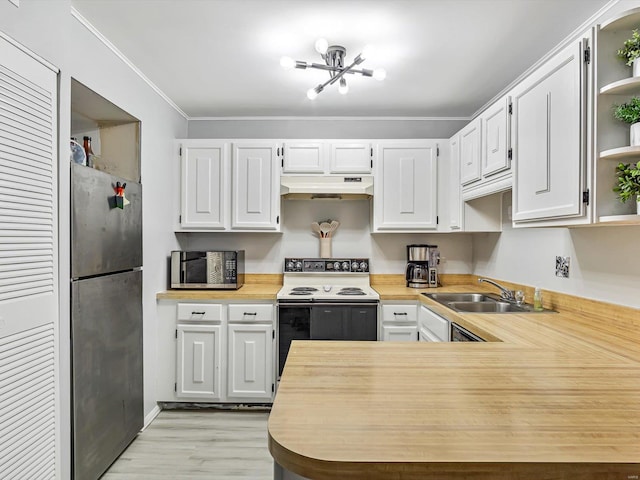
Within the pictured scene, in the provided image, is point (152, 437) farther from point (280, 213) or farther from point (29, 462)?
point (280, 213)

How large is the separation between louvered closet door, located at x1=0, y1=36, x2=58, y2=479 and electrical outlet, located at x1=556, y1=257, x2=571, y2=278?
264 cm

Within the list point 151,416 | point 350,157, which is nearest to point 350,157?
point 350,157

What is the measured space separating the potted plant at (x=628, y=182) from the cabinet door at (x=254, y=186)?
91.9 inches

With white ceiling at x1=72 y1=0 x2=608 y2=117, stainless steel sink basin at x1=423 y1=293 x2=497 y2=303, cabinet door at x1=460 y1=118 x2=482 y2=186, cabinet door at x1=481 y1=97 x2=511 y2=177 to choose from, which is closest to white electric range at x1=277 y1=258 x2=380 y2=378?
stainless steel sink basin at x1=423 y1=293 x2=497 y2=303

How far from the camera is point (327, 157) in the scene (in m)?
3.32

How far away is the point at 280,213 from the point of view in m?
3.41

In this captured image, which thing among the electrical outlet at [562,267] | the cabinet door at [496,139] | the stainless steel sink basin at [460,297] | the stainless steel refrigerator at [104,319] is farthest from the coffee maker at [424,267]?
the stainless steel refrigerator at [104,319]

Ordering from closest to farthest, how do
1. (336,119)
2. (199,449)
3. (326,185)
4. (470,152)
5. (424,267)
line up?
1. (199,449)
2. (470,152)
3. (326,185)
4. (424,267)
5. (336,119)

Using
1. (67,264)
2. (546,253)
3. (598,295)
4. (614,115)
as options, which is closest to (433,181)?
(546,253)

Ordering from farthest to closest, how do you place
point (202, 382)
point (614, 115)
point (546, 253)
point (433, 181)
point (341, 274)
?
point (341, 274)
point (433, 181)
point (202, 382)
point (546, 253)
point (614, 115)

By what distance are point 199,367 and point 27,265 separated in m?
1.72

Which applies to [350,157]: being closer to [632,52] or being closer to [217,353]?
[217,353]

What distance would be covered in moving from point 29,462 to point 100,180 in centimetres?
131

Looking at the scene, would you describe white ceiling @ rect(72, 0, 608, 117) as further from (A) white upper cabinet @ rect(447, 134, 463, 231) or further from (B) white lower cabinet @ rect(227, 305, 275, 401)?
(B) white lower cabinet @ rect(227, 305, 275, 401)
